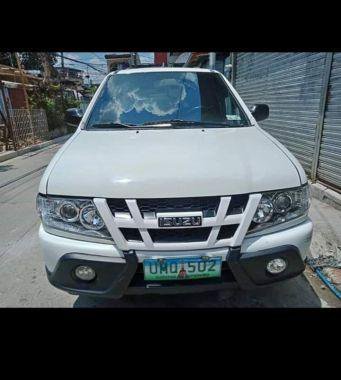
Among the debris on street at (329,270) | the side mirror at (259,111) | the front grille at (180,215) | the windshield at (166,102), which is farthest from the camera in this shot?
the side mirror at (259,111)

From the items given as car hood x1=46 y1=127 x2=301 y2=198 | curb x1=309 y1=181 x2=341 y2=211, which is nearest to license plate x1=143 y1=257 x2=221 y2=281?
car hood x1=46 y1=127 x2=301 y2=198

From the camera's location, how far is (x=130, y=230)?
5.91 ft

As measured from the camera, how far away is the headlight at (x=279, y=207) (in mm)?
1865

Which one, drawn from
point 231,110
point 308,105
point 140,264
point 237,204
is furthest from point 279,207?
point 308,105

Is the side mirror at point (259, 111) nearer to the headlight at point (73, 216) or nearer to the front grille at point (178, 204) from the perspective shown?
the front grille at point (178, 204)

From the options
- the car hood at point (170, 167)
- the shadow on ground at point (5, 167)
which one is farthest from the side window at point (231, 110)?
the shadow on ground at point (5, 167)

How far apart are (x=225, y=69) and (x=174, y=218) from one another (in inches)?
416

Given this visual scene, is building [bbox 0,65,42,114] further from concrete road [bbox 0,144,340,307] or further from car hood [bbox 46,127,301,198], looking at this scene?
car hood [bbox 46,127,301,198]

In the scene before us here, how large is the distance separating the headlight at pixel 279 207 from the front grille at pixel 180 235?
28cm

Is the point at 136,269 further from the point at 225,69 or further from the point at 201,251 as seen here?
the point at 225,69

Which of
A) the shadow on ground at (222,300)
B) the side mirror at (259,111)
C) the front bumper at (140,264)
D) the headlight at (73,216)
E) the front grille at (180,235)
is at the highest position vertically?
the side mirror at (259,111)
